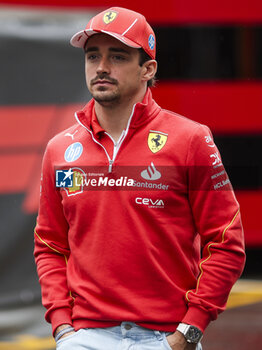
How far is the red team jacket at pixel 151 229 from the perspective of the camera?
114 inches

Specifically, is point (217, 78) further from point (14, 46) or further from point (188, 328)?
point (188, 328)

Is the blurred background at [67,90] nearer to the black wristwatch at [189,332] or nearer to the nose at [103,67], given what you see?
the black wristwatch at [189,332]

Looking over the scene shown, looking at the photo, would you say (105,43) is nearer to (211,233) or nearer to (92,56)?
(92,56)

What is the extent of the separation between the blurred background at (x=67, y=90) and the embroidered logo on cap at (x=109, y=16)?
3.09 m

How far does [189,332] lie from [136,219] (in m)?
0.43

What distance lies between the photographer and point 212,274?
292 cm

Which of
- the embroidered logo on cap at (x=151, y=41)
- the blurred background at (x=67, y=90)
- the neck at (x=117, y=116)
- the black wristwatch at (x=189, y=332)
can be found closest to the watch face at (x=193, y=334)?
the black wristwatch at (x=189, y=332)

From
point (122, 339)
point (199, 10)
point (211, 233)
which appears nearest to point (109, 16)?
point (211, 233)

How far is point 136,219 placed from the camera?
9.52 feet

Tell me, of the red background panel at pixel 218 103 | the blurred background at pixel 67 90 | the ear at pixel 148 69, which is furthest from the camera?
the red background panel at pixel 218 103

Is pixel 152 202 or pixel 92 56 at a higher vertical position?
pixel 92 56

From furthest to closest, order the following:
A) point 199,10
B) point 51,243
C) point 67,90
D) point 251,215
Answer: point 251,215 < point 199,10 < point 67,90 < point 51,243

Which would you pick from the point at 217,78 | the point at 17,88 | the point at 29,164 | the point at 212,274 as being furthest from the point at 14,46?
the point at 212,274

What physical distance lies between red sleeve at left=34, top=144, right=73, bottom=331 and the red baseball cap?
49cm
